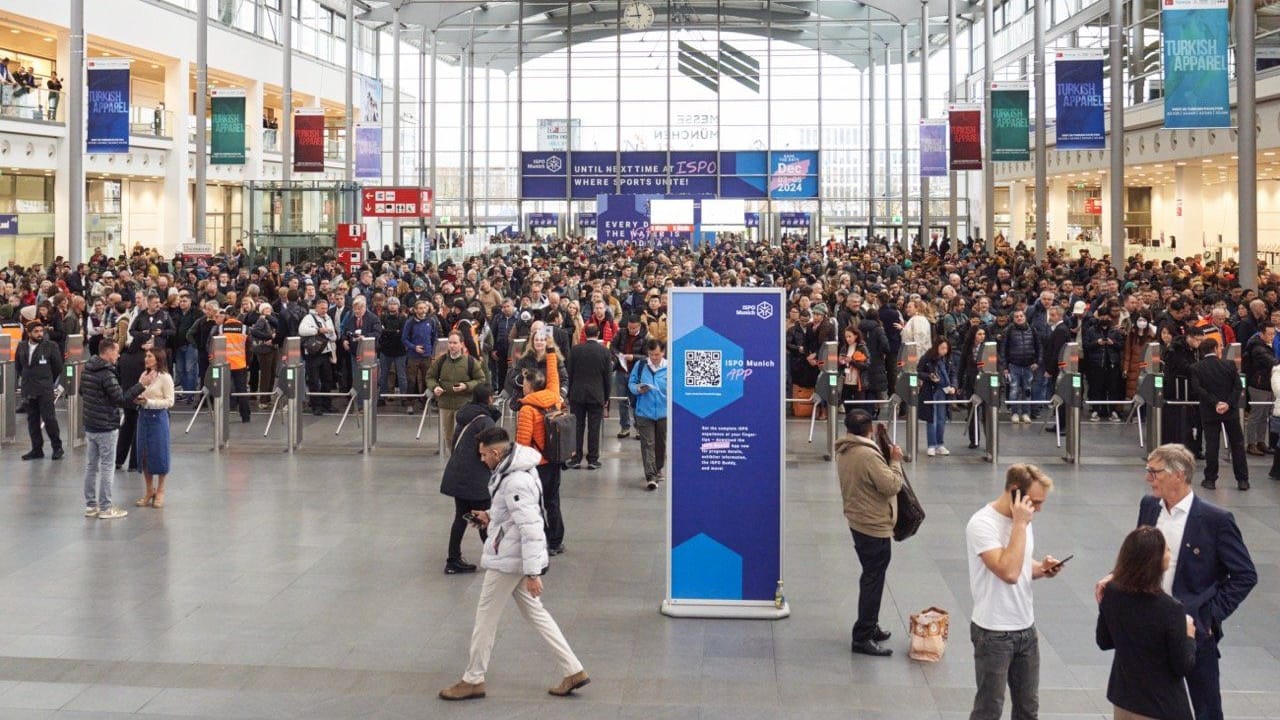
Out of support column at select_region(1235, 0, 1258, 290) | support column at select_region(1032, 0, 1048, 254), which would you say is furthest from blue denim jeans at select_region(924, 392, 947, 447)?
support column at select_region(1032, 0, 1048, 254)

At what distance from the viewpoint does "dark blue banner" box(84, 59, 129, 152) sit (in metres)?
26.3

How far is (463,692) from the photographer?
729 cm

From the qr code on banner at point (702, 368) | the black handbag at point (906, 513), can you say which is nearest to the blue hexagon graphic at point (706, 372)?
the qr code on banner at point (702, 368)

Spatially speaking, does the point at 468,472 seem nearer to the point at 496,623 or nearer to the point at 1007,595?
the point at 496,623

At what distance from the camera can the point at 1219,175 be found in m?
40.7

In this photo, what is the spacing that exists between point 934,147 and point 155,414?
3055 centimetres

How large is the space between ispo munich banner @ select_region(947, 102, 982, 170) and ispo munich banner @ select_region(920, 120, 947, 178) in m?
3.97

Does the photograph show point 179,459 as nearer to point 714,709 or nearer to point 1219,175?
point 714,709

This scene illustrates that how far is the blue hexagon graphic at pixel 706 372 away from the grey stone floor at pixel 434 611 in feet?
4.55

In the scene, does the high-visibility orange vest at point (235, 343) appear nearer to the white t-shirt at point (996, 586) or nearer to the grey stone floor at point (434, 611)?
the grey stone floor at point (434, 611)

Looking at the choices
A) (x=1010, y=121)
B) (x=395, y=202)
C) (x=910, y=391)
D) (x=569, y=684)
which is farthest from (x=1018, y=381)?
(x=395, y=202)

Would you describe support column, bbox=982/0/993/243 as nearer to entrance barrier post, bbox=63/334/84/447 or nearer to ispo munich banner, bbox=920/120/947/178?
ispo munich banner, bbox=920/120/947/178

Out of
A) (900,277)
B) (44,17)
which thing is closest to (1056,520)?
(900,277)

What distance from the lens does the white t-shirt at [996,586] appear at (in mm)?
5961
